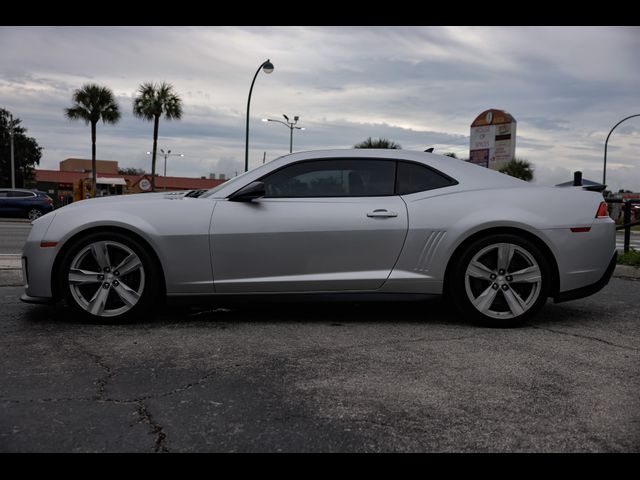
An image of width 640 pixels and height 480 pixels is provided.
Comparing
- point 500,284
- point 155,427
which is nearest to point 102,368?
point 155,427

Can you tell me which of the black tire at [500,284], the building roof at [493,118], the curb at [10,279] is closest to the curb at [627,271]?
the black tire at [500,284]

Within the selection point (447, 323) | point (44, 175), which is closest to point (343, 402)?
point (447, 323)

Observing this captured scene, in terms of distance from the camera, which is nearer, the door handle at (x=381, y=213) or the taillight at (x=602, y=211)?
the door handle at (x=381, y=213)

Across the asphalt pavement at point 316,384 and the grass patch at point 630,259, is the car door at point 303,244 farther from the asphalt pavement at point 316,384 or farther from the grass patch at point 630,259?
the grass patch at point 630,259

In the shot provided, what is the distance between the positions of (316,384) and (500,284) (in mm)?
1989

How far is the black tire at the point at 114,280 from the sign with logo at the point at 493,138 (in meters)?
46.5

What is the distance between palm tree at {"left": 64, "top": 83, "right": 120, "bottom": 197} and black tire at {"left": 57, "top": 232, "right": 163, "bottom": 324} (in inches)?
1441

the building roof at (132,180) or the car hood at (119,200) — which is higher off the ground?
the building roof at (132,180)

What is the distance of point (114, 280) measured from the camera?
437cm

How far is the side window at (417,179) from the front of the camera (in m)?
4.61

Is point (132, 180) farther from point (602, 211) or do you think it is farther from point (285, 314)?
point (602, 211)
